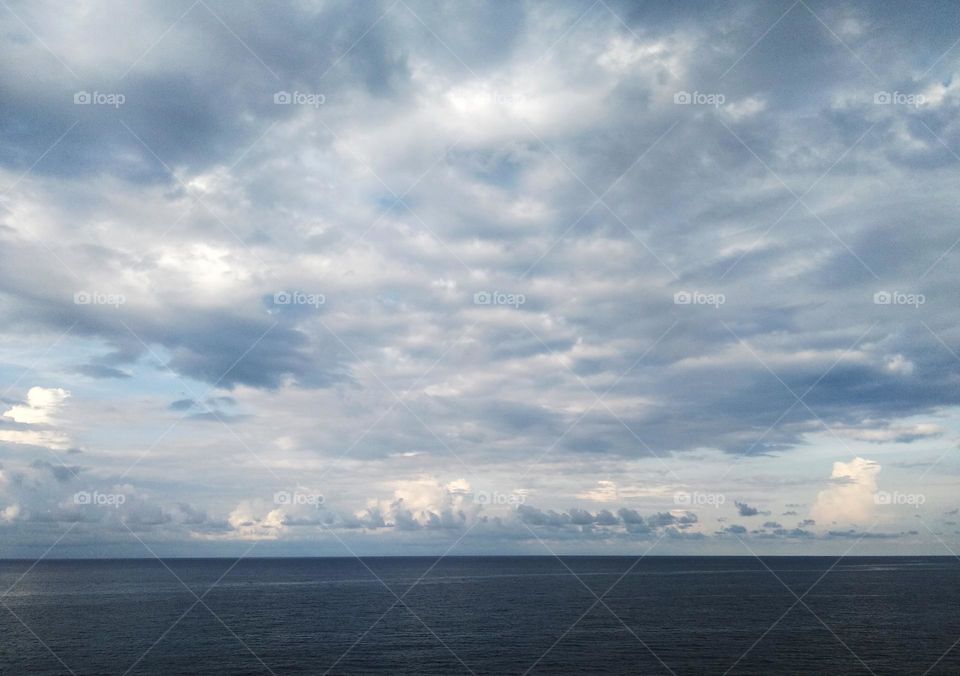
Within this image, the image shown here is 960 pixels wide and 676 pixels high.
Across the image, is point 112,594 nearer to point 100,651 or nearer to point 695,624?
point 100,651

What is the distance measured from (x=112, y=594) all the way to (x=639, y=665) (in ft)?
559

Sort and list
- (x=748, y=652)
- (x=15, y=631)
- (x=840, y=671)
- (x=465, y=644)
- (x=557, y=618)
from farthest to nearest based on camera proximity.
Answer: (x=557, y=618) < (x=15, y=631) < (x=465, y=644) < (x=748, y=652) < (x=840, y=671)

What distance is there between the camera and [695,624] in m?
123

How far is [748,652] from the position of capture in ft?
308

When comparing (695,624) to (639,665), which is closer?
(639,665)

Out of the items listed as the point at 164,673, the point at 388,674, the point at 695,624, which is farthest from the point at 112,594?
the point at 695,624

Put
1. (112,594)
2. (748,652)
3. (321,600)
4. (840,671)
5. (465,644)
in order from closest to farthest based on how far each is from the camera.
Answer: (840,671), (748,652), (465,644), (321,600), (112,594)

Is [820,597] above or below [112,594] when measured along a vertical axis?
below

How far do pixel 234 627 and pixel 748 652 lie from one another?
88.6 m

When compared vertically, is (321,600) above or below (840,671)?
above

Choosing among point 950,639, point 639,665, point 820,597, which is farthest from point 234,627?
point 820,597

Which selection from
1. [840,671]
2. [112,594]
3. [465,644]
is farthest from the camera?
[112,594]

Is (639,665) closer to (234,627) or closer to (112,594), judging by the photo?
(234,627)

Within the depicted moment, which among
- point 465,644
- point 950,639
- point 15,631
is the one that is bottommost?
point 950,639
